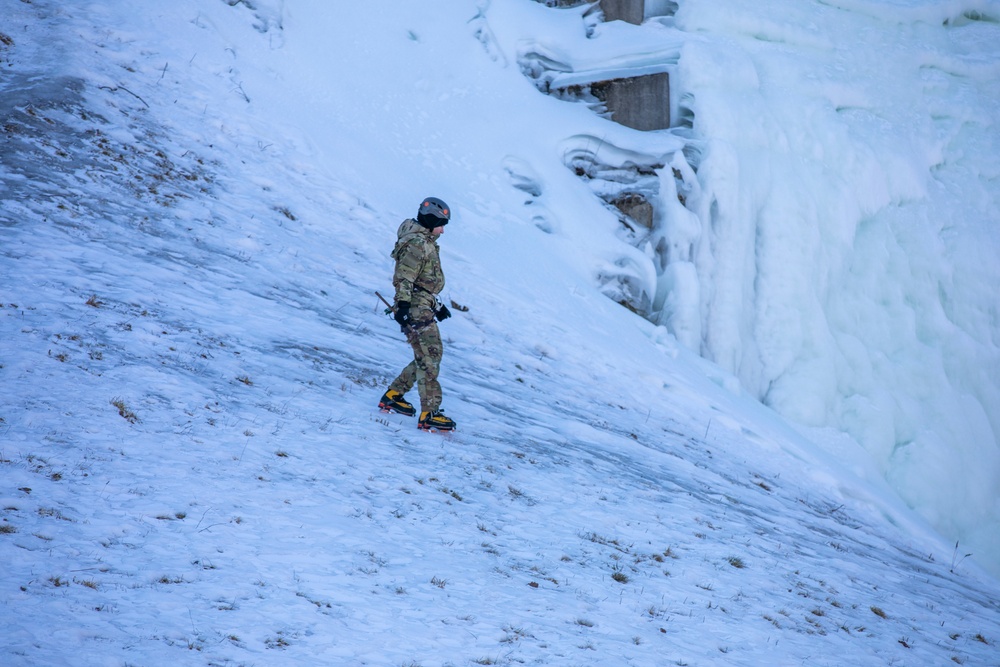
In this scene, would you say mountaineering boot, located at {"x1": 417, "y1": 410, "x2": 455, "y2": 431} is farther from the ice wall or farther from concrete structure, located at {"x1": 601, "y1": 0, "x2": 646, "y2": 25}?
concrete structure, located at {"x1": 601, "y1": 0, "x2": 646, "y2": 25}

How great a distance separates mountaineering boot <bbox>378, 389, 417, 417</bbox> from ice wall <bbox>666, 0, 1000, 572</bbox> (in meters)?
10.1

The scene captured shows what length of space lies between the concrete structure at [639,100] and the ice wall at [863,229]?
53 cm

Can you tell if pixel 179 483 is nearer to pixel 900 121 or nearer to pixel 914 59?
pixel 900 121

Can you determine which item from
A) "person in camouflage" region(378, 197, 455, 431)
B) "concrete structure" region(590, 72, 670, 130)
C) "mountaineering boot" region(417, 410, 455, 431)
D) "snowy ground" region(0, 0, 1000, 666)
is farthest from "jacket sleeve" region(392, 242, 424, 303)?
"concrete structure" region(590, 72, 670, 130)

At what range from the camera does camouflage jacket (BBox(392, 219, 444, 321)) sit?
300 inches

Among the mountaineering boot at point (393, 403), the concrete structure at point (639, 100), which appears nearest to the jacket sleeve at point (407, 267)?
the mountaineering boot at point (393, 403)

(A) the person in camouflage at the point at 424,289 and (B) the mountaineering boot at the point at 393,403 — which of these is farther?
(B) the mountaineering boot at the point at 393,403

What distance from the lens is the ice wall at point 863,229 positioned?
59.0 feet

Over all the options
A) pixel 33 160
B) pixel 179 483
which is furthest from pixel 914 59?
pixel 179 483

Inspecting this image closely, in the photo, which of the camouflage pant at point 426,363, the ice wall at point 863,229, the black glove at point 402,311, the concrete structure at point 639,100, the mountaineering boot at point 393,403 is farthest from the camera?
the concrete structure at point 639,100

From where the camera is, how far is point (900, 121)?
71.9 ft

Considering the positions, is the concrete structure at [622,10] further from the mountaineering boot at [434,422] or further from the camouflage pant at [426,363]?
the mountaineering boot at [434,422]

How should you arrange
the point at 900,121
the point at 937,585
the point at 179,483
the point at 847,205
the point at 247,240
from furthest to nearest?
1. the point at 900,121
2. the point at 847,205
3. the point at 247,240
4. the point at 937,585
5. the point at 179,483

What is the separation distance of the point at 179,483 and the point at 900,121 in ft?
71.7
